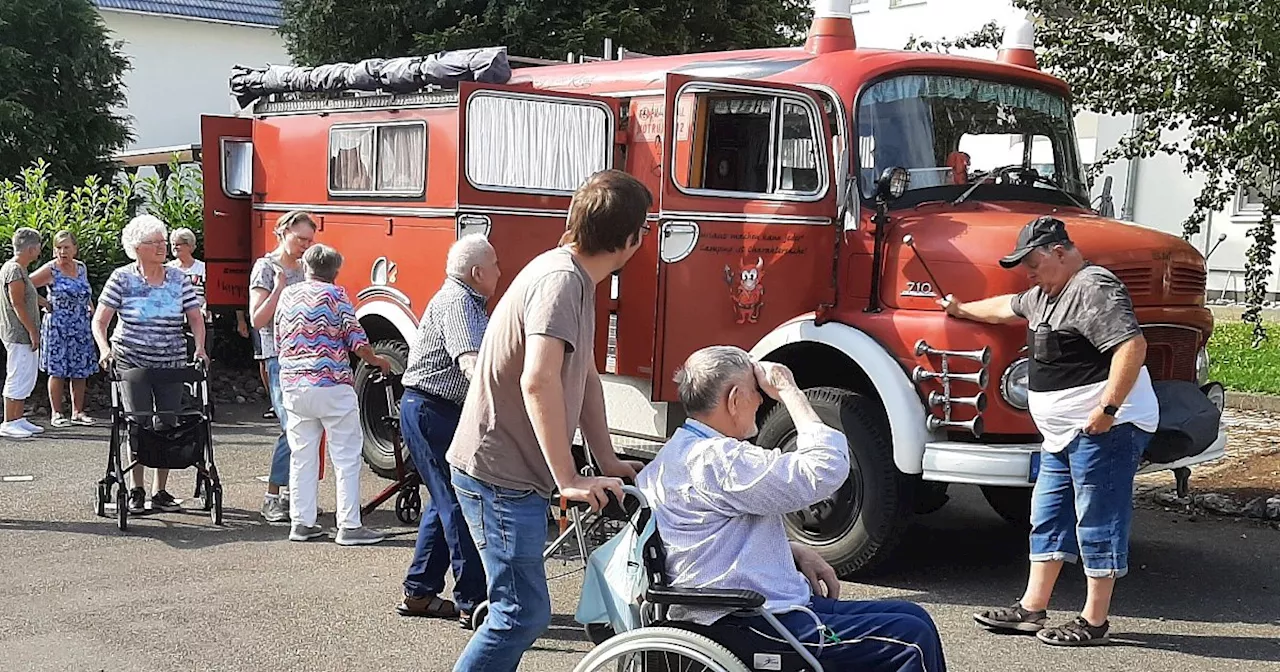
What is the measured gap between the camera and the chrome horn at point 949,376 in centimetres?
636

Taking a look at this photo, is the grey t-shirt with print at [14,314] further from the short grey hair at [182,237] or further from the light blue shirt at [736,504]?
the light blue shirt at [736,504]

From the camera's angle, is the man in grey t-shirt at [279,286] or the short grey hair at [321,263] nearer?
the short grey hair at [321,263]

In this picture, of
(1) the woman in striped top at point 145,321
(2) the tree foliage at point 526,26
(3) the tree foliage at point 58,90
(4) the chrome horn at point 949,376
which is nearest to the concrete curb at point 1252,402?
(4) the chrome horn at point 949,376

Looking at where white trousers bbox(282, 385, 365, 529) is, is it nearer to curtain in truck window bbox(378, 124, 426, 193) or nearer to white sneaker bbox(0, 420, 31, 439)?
→ curtain in truck window bbox(378, 124, 426, 193)

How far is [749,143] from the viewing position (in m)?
7.50

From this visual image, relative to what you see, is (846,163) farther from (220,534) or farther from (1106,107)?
(220,534)

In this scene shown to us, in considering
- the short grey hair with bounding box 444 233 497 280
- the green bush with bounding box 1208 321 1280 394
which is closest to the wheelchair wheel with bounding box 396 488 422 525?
the short grey hair with bounding box 444 233 497 280

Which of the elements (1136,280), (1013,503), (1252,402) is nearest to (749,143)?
(1136,280)

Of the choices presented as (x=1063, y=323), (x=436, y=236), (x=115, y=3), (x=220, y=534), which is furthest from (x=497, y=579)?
(x=115, y=3)

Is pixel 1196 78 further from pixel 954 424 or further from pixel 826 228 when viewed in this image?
pixel 954 424

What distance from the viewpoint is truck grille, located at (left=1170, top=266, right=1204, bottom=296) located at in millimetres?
6777

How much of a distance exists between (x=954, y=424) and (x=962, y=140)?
1858mm

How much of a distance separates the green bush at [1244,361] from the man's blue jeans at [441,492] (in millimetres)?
7929

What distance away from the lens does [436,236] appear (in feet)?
28.2
